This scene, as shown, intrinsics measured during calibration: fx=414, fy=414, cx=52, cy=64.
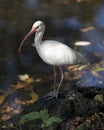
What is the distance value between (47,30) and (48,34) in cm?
17

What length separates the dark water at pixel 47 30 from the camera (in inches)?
264

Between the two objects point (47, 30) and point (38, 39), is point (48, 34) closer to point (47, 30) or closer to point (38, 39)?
point (47, 30)

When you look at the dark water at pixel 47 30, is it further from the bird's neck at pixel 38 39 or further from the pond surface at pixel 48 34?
the bird's neck at pixel 38 39

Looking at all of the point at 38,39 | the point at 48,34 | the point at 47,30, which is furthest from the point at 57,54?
the point at 47,30

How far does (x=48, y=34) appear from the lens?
7.88 metres

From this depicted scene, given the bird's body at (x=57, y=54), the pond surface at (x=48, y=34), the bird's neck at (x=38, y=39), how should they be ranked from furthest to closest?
the pond surface at (x=48, y=34) → the bird's neck at (x=38, y=39) → the bird's body at (x=57, y=54)

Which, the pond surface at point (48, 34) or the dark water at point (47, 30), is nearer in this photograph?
the pond surface at point (48, 34)

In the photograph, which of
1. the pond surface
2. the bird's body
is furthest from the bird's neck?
the pond surface

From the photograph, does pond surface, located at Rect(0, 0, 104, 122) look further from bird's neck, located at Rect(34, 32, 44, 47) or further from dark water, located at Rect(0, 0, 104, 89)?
bird's neck, located at Rect(34, 32, 44, 47)

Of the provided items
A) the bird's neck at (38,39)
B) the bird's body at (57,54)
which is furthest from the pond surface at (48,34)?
the bird's neck at (38,39)

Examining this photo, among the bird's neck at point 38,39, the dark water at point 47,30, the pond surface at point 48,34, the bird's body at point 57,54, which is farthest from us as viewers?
the dark water at point 47,30

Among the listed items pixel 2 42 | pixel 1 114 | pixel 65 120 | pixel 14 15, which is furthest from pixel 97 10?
pixel 65 120

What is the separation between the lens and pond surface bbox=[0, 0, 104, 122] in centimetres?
656

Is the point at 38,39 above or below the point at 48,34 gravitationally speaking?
above
